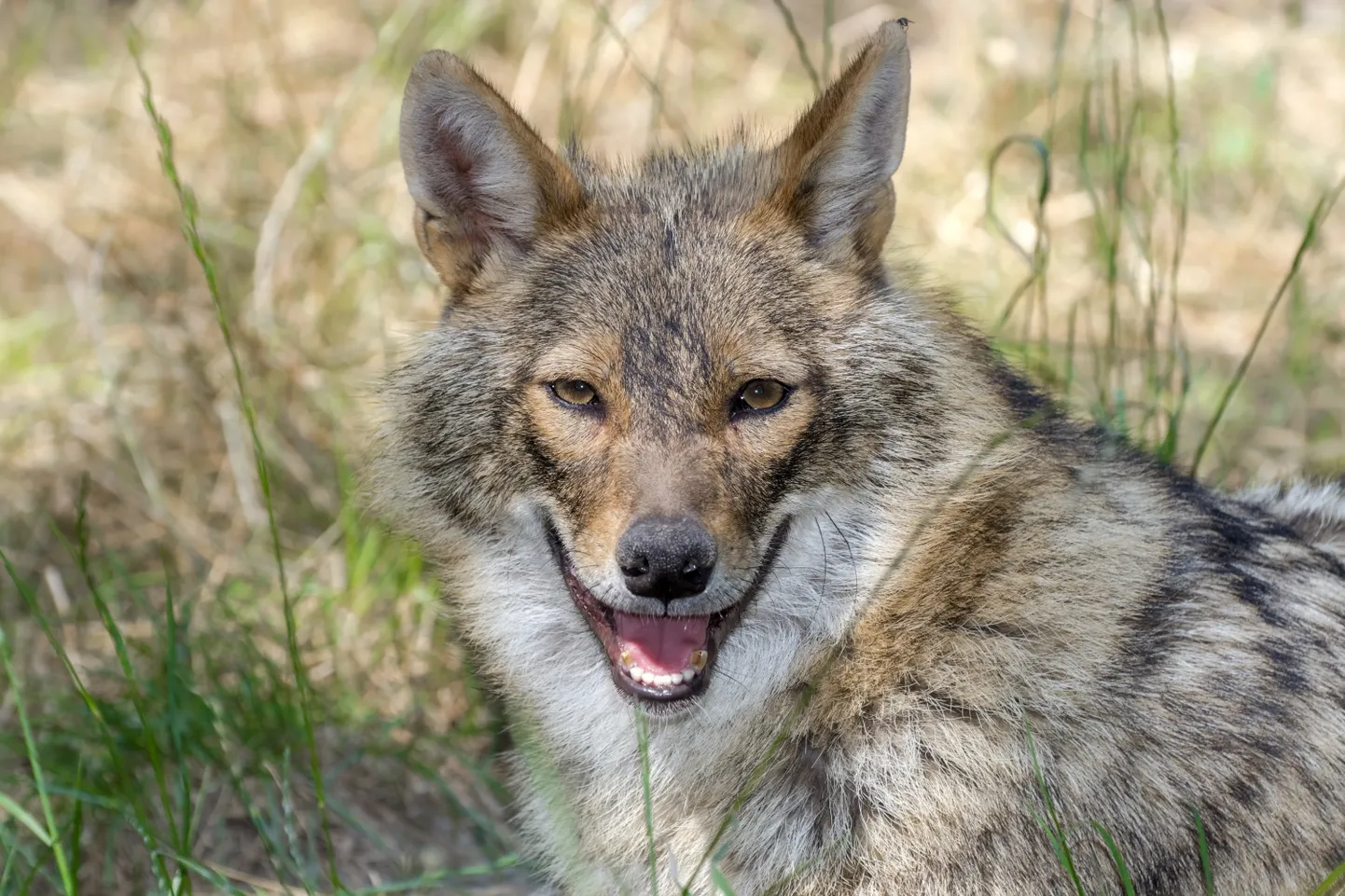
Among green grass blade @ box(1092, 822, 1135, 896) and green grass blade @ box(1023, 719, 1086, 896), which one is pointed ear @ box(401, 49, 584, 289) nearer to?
green grass blade @ box(1023, 719, 1086, 896)

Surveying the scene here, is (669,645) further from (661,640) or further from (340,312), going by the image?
(340,312)

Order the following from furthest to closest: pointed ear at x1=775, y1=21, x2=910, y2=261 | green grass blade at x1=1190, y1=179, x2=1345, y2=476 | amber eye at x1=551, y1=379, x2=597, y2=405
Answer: green grass blade at x1=1190, y1=179, x2=1345, y2=476, amber eye at x1=551, y1=379, x2=597, y2=405, pointed ear at x1=775, y1=21, x2=910, y2=261

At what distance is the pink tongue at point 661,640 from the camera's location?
333cm

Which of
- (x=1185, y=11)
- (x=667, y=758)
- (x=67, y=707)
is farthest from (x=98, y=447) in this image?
(x=1185, y=11)

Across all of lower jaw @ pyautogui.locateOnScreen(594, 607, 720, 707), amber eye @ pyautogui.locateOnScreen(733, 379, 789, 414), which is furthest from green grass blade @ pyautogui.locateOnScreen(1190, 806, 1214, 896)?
amber eye @ pyautogui.locateOnScreen(733, 379, 789, 414)

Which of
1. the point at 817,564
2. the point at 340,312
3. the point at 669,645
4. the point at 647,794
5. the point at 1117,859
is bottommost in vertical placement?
the point at 340,312

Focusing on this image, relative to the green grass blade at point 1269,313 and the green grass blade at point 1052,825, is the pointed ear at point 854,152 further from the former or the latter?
the green grass blade at point 1052,825

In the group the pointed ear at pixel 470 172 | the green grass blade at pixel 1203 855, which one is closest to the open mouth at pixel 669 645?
the pointed ear at pixel 470 172

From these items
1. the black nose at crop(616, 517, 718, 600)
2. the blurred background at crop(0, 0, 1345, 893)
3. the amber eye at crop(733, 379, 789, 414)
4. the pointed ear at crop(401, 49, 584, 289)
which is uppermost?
the pointed ear at crop(401, 49, 584, 289)

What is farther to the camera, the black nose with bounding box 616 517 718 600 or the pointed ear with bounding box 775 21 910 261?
the pointed ear with bounding box 775 21 910 261

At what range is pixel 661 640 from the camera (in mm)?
3363

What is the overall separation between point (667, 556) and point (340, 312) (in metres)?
4.42

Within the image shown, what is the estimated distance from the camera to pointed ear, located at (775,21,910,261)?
3312 millimetres

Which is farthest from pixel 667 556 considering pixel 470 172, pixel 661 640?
pixel 470 172
